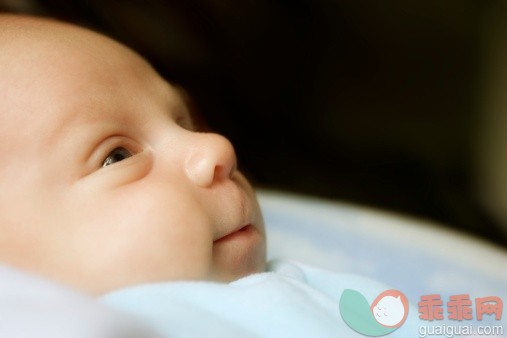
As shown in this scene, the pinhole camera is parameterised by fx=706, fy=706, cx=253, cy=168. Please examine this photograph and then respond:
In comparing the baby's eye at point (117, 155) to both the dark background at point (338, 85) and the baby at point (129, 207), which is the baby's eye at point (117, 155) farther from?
the dark background at point (338, 85)

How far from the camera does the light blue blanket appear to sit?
0.57m

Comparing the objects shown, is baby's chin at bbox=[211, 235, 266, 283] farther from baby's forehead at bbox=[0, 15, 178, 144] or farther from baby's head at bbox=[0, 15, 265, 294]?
baby's forehead at bbox=[0, 15, 178, 144]

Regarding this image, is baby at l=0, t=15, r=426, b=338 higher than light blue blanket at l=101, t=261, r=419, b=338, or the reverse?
baby at l=0, t=15, r=426, b=338

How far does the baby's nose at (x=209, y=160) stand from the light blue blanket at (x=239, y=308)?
11 cm

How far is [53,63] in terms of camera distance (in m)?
0.71

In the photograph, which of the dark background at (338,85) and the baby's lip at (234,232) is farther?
the dark background at (338,85)

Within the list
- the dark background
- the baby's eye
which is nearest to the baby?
the baby's eye

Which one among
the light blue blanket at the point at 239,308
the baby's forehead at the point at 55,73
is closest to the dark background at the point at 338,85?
the baby's forehead at the point at 55,73

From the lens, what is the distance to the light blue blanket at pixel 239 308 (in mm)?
569

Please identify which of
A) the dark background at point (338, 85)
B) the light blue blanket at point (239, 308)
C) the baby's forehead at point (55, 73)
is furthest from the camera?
the dark background at point (338, 85)

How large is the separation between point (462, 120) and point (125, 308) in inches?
45.4

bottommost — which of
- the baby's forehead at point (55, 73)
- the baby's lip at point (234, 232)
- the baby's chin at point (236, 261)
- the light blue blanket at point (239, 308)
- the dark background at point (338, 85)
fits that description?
the light blue blanket at point (239, 308)

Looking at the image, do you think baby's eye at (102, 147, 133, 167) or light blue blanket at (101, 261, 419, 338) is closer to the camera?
light blue blanket at (101, 261, 419, 338)

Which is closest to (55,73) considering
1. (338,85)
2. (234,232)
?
(234,232)
